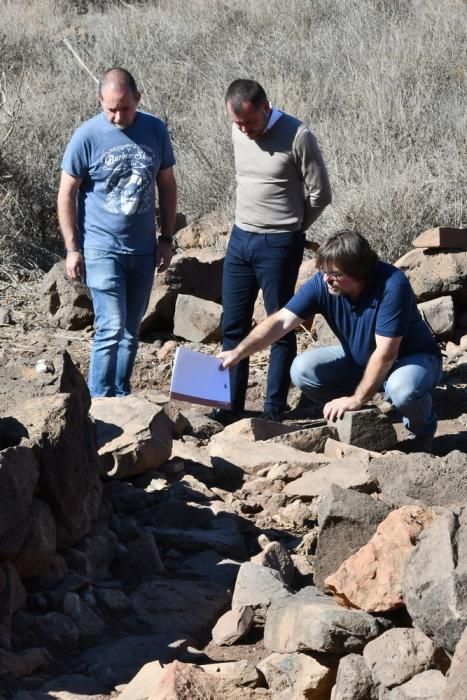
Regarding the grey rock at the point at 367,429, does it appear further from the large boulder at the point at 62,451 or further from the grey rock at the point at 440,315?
the grey rock at the point at 440,315

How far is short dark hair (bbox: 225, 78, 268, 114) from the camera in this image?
6.38 m

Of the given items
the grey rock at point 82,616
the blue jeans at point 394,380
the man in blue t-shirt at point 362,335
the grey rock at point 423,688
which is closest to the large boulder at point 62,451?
the grey rock at point 82,616

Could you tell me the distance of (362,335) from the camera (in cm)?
613

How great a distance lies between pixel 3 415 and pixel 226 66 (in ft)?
36.9

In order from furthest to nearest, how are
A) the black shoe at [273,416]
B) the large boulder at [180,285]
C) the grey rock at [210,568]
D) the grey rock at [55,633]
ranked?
the large boulder at [180,285] < the black shoe at [273,416] < the grey rock at [210,568] < the grey rock at [55,633]

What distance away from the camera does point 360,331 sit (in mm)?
6109

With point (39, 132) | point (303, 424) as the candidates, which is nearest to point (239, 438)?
point (303, 424)

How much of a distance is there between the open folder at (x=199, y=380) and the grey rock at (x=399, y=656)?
241 centimetres

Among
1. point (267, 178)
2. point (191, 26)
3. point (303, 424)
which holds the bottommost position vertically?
point (303, 424)

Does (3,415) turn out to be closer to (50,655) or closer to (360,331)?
(50,655)

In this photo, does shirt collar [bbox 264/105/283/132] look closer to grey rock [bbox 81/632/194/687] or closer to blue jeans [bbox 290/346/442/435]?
blue jeans [bbox 290/346/442/435]

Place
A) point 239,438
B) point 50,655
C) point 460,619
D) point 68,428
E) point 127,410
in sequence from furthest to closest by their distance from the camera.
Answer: point 239,438
point 127,410
point 68,428
point 50,655
point 460,619

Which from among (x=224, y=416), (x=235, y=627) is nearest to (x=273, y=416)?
(x=224, y=416)

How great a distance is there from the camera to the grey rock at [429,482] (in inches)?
198
